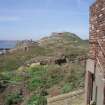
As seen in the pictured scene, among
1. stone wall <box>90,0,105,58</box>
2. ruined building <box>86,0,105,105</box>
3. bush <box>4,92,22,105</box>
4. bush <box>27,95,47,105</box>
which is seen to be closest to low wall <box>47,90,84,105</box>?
bush <box>27,95,47,105</box>

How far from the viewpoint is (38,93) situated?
15273 millimetres

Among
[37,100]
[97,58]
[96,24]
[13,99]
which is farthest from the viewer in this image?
[13,99]

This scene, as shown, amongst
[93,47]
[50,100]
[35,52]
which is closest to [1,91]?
[50,100]

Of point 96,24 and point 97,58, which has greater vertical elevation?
point 96,24

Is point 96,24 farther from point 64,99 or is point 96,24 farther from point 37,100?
point 37,100

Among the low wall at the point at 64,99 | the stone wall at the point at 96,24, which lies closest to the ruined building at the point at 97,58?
the stone wall at the point at 96,24

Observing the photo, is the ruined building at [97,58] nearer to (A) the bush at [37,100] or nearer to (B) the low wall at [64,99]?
(B) the low wall at [64,99]

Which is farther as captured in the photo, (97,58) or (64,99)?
(64,99)

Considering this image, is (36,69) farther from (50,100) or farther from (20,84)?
(50,100)

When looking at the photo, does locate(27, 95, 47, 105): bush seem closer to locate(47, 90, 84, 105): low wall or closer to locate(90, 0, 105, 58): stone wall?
locate(47, 90, 84, 105): low wall

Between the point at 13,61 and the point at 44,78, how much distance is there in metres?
13.9

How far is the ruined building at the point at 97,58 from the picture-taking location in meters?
6.41

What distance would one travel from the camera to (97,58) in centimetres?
696

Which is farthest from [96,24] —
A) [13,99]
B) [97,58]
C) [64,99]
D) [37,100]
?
[13,99]
